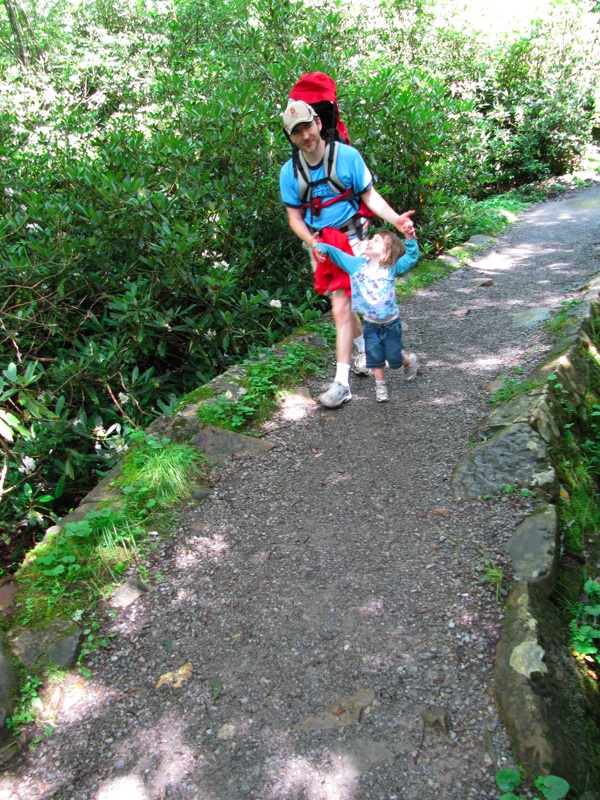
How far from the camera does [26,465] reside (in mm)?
3658

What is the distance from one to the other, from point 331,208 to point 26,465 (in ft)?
8.28

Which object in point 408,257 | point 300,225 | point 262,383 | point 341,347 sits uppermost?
point 300,225

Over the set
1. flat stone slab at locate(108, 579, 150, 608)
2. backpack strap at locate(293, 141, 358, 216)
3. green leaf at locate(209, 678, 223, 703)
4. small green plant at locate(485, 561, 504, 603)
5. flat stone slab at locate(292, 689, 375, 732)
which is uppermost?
backpack strap at locate(293, 141, 358, 216)

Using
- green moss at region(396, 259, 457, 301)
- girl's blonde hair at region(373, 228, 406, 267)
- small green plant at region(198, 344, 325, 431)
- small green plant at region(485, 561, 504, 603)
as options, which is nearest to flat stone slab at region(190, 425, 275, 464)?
small green plant at region(198, 344, 325, 431)

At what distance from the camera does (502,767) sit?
1915 millimetres

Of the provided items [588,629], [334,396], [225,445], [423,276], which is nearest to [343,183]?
[334,396]

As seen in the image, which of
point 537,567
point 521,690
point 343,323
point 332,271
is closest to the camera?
point 521,690

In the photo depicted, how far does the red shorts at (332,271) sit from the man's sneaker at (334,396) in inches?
25.4

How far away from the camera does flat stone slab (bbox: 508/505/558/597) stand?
253 cm

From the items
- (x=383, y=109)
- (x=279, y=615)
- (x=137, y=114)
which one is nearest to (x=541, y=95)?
(x=383, y=109)

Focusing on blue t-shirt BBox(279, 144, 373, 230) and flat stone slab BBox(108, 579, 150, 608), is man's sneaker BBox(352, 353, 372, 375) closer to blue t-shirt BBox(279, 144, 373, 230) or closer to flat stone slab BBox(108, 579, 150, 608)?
blue t-shirt BBox(279, 144, 373, 230)

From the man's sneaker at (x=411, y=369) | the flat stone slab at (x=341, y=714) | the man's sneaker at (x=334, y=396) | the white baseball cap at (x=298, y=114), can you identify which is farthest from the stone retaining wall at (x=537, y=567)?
the white baseball cap at (x=298, y=114)

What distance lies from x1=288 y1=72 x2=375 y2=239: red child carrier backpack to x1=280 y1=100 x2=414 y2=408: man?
1 cm

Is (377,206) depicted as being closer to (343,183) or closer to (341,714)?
(343,183)
